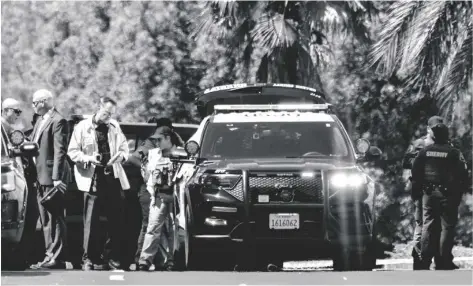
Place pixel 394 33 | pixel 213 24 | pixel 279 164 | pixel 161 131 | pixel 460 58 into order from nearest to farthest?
pixel 279 164 → pixel 161 131 → pixel 460 58 → pixel 394 33 → pixel 213 24

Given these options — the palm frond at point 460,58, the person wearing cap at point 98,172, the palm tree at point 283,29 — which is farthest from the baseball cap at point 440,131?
the palm tree at point 283,29

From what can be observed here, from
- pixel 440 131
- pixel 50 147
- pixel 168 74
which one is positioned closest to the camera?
pixel 50 147

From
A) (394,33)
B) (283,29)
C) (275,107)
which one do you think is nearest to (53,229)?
(275,107)

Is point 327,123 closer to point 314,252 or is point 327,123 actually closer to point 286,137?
point 286,137

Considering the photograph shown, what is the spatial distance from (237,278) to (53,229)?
313 cm

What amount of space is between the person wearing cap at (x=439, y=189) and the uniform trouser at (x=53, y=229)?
14.3 ft

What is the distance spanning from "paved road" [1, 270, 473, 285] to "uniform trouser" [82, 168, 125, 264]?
3.02 feet

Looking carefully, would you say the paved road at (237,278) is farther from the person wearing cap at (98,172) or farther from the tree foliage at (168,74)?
the tree foliage at (168,74)

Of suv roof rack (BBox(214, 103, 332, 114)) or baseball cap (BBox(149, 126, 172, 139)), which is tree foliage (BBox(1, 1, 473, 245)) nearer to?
baseball cap (BBox(149, 126, 172, 139))

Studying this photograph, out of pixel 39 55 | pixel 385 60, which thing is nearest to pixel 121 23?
pixel 39 55

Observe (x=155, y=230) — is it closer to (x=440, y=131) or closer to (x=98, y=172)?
(x=98, y=172)

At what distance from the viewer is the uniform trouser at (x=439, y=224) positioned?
15.9 metres

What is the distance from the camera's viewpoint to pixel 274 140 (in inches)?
609

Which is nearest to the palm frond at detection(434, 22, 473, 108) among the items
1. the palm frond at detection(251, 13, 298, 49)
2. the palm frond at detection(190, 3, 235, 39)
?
the palm frond at detection(251, 13, 298, 49)
